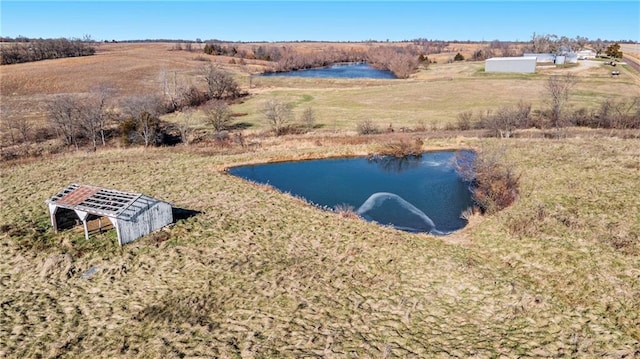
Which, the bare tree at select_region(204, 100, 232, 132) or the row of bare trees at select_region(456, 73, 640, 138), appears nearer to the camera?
the row of bare trees at select_region(456, 73, 640, 138)

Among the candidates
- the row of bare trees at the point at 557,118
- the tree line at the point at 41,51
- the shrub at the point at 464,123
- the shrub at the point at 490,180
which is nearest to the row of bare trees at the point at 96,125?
the shrub at the point at 464,123

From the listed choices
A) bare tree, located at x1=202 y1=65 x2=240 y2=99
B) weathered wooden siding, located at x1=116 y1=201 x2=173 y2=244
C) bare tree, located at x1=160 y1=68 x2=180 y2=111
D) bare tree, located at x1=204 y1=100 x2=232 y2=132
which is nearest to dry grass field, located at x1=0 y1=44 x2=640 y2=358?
weathered wooden siding, located at x1=116 y1=201 x2=173 y2=244

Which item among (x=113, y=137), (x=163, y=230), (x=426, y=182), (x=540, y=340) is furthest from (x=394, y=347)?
(x=113, y=137)

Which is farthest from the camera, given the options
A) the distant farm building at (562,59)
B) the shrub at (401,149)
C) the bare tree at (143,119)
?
the distant farm building at (562,59)

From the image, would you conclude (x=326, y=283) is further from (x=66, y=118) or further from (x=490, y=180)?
(x=66, y=118)

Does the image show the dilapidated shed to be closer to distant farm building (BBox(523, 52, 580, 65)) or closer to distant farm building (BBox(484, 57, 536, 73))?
distant farm building (BBox(484, 57, 536, 73))

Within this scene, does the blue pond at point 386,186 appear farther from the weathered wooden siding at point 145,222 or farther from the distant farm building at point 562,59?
the distant farm building at point 562,59

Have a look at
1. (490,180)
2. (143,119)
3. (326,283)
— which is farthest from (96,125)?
(490,180)
